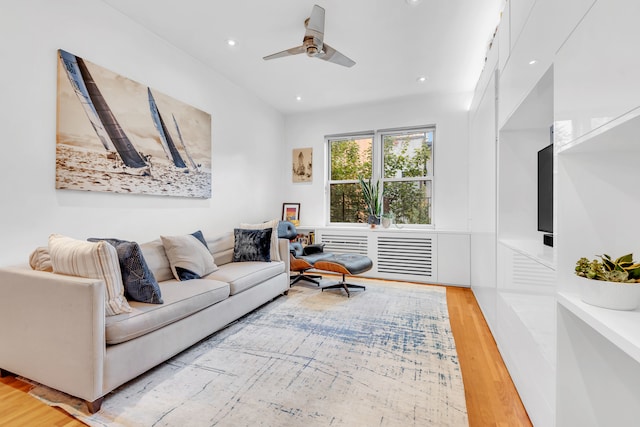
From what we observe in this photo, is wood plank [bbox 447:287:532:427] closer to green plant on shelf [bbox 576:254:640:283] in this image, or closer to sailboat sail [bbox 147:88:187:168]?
green plant on shelf [bbox 576:254:640:283]

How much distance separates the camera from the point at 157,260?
2.55 meters

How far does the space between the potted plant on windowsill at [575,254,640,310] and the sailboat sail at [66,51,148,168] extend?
3.11m

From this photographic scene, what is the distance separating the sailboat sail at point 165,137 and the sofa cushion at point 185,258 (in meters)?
0.86

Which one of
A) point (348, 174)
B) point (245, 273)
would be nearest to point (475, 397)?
point (245, 273)

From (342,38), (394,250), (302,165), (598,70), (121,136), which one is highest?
(342,38)

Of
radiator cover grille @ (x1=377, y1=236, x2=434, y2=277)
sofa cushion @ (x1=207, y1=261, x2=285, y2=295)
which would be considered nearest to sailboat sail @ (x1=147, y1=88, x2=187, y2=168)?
sofa cushion @ (x1=207, y1=261, x2=285, y2=295)

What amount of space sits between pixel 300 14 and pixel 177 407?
117 inches

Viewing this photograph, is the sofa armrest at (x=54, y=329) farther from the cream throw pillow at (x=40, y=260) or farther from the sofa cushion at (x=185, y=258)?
the sofa cushion at (x=185, y=258)

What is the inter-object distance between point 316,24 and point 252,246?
2239mm

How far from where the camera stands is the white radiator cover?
420 centimetres

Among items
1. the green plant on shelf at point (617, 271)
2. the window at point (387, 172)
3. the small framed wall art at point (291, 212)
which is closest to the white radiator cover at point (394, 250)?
the window at point (387, 172)

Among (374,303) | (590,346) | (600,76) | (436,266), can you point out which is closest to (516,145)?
(600,76)

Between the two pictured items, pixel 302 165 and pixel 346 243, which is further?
pixel 302 165

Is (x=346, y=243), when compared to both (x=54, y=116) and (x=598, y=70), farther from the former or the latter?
(x=598, y=70)
